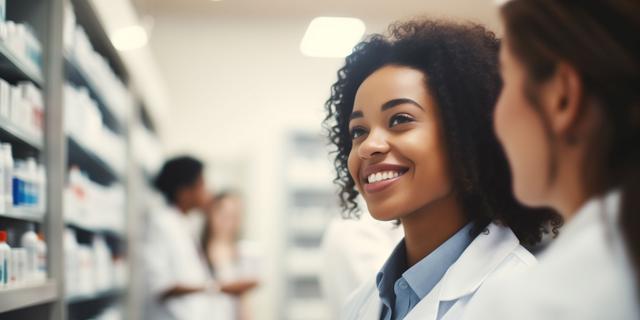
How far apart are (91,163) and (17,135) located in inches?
56.4

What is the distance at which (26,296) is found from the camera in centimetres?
182

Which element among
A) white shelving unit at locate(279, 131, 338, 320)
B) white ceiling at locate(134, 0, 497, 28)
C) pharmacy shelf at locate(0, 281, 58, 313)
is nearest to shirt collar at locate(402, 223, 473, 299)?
pharmacy shelf at locate(0, 281, 58, 313)

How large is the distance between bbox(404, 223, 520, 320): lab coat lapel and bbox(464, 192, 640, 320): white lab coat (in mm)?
554

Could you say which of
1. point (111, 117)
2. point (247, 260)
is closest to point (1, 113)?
point (111, 117)

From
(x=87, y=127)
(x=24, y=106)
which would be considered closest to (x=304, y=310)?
(x=87, y=127)

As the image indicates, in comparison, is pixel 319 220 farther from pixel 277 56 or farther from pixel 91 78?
pixel 91 78

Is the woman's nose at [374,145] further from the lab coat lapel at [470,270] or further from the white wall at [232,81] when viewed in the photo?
the white wall at [232,81]

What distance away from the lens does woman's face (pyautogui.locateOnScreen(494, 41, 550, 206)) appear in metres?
0.81

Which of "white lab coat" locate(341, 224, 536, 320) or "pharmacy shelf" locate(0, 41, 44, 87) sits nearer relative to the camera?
"white lab coat" locate(341, 224, 536, 320)

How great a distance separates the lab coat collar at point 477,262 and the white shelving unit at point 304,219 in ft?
13.3

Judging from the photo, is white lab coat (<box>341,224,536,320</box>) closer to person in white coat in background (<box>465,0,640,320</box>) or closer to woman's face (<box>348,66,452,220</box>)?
woman's face (<box>348,66,452,220</box>)

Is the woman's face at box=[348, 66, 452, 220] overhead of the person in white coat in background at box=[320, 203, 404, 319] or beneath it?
overhead

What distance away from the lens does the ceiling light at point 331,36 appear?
5.43 metres

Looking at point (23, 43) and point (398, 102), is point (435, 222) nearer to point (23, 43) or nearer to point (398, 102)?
point (398, 102)
